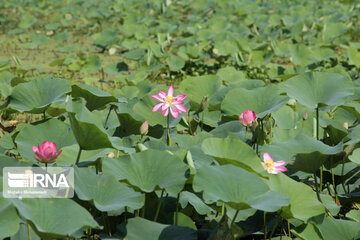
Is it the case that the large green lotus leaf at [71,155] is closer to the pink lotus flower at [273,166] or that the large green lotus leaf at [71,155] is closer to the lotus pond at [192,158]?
the lotus pond at [192,158]

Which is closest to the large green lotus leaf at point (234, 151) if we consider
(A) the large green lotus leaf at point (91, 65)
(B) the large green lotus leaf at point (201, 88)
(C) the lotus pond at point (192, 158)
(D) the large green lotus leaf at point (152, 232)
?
(C) the lotus pond at point (192, 158)

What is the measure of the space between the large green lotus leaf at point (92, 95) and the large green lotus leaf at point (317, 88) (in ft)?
2.23

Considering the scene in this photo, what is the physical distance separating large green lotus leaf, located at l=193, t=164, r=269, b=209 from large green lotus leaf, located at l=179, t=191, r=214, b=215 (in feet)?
0.68

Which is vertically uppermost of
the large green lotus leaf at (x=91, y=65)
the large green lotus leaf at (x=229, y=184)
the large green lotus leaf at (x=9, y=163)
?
the large green lotus leaf at (x=229, y=184)

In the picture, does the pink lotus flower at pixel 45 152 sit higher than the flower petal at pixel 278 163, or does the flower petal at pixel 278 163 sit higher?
the pink lotus flower at pixel 45 152

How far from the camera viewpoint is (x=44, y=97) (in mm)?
1772

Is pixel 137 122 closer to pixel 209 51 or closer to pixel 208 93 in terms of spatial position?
pixel 208 93

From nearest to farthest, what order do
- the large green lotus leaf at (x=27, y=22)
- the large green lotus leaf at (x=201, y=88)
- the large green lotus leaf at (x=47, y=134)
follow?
the large green lotus leaf at (x=47, y=134) < the large green lotus leaf at (x=201, y=88) < the large green lotus leaf at (x=27, y=22)

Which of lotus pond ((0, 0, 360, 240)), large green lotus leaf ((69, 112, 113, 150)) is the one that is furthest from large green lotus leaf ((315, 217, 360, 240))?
large green lotus leaf ((69, 112, 113, 150))

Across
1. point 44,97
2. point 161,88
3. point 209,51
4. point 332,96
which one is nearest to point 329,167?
point 332,96

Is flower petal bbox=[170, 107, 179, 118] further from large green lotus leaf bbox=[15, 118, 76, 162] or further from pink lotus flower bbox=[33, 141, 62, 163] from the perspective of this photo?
pink lotus flower bbox=[33, 141, 62, 163]

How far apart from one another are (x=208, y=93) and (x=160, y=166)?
1029 millimetres

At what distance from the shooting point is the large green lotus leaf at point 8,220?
106 cm

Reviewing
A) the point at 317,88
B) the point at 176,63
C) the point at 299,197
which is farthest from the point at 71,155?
the point at 176,63
